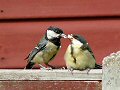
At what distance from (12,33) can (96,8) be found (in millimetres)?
634

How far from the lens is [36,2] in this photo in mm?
3852

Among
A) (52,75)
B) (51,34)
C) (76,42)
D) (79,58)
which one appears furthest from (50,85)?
(51,34)

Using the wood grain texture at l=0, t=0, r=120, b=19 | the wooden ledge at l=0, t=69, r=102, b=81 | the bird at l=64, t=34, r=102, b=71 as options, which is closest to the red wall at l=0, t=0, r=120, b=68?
the wood grain texture at l=0, t=0, r=120, b=19

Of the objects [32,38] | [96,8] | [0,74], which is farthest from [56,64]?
[0,74]

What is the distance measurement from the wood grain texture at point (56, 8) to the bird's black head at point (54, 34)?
0.10 m

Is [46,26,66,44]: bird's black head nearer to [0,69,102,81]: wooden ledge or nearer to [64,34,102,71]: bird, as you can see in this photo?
[64,34,102,71]: bird

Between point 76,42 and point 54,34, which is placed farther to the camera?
point 54,34

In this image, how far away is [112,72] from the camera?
70.6 inches

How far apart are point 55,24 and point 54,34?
25 centimetres

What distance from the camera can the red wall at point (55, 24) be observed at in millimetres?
3639

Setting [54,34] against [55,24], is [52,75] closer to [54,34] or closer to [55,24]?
[55,24]

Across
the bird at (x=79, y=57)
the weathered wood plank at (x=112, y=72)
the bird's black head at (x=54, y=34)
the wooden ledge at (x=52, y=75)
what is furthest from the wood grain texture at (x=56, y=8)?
the weathered wood plank at (x=112, y=72)

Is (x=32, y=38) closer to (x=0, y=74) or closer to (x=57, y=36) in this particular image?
(x=57, y=36)

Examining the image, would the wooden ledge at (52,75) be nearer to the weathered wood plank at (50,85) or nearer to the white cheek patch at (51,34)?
the weathered wood plank at (50,85)
